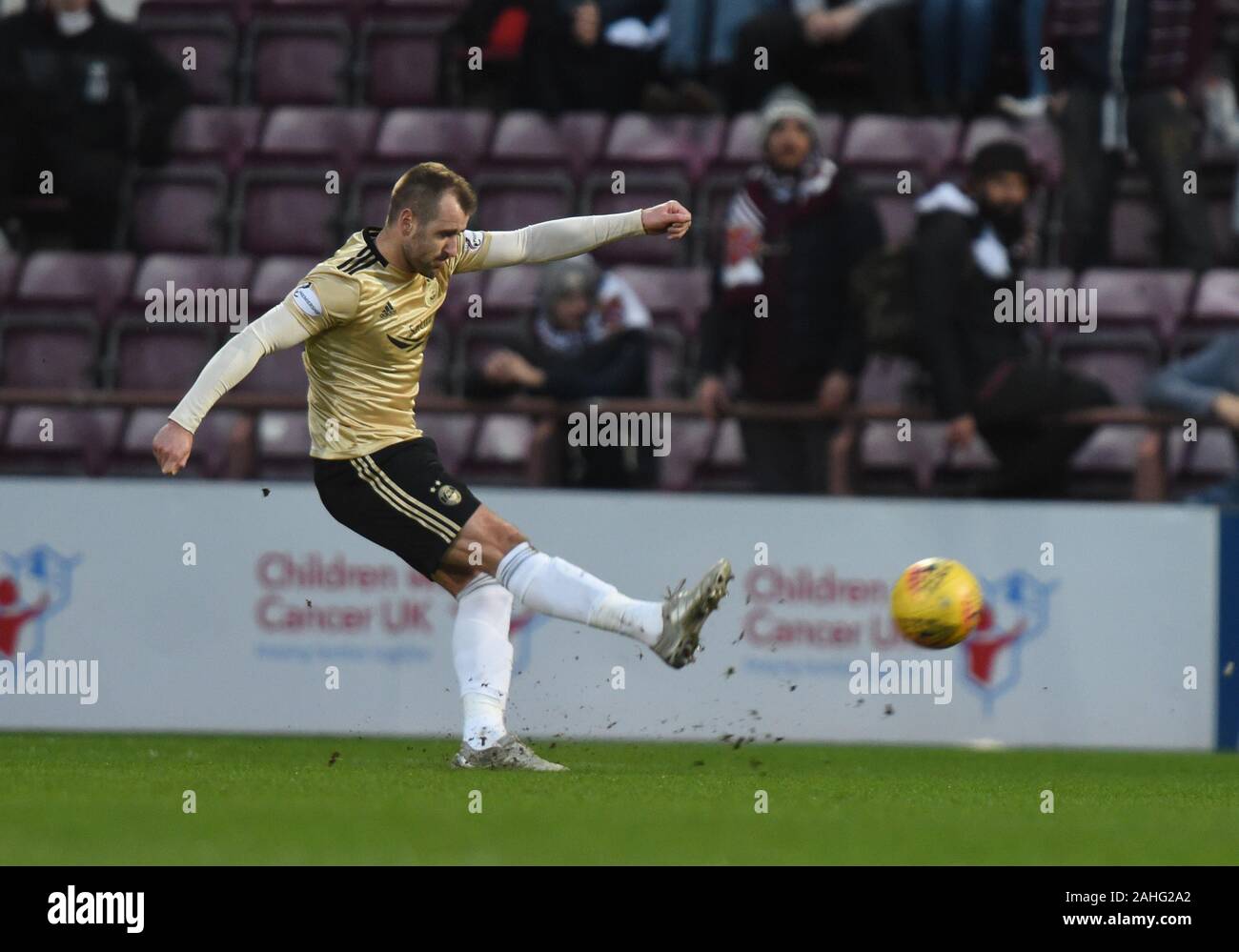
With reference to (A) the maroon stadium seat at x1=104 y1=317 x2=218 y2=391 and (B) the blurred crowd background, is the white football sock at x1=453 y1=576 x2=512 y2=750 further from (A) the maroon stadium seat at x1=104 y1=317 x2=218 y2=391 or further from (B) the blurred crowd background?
(A) the maroon stadium seat at x1=104 y1=317 x2=218 y2=391

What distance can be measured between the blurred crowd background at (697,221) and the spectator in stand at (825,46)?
0.02 m

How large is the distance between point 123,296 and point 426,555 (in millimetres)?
6840

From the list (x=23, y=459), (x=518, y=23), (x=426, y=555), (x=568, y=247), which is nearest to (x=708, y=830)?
(x=426, y=555)

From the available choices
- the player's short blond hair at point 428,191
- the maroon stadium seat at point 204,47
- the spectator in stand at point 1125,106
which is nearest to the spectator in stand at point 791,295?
the spectator in stand at point 1125,106

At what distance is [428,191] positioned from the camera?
8.30 metres

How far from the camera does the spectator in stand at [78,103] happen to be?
14.3m

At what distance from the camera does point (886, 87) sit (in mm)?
14898

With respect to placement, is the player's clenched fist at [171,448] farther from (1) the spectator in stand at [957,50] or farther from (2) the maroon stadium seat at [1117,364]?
(1) the spectator in stand at [957,50]

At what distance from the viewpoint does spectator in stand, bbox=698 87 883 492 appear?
12.3 meters

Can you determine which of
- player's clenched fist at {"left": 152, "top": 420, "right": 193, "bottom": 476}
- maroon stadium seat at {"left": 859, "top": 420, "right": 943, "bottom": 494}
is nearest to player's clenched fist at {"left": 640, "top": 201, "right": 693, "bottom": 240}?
player's clenched fist at {"left": 152, "top": 420, "right": 193, "bottom": 476}

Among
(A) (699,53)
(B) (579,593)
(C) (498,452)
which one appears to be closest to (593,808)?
(B) (579,593)

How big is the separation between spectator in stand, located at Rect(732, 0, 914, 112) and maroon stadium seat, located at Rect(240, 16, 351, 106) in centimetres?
287

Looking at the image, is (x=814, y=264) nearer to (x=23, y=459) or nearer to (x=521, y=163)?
(x=521, y=163)

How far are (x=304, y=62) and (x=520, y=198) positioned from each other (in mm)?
2271
